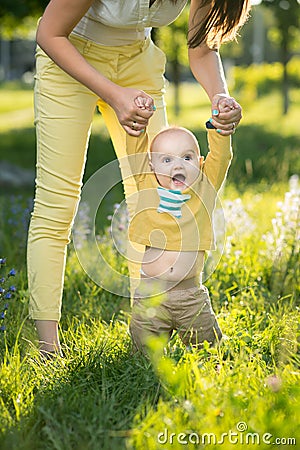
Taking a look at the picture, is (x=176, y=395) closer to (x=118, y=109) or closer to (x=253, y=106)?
(x=118, y=109)

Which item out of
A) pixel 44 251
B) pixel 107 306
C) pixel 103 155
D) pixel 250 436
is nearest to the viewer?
pixel 250 436

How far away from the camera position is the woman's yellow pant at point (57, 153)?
3076mm

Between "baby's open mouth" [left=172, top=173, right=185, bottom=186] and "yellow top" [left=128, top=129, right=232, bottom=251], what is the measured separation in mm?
34

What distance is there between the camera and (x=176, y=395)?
2340 mm

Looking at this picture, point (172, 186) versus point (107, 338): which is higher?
point (172, 186)

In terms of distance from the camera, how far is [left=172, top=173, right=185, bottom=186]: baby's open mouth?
2.94 metres

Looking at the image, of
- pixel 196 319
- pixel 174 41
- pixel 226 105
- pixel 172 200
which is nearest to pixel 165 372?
pixel 196 319

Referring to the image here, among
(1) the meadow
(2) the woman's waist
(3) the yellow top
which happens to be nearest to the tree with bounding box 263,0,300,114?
(1) the meadow

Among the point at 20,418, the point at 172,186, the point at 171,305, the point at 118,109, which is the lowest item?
the point at 20,418

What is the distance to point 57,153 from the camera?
3078 millimetres

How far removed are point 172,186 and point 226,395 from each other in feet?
2.88

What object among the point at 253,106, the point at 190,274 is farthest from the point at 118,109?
the point at 253,106

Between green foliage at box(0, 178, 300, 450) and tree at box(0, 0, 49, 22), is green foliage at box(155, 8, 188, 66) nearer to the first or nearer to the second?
tree at box(0, 0, 49, 22)

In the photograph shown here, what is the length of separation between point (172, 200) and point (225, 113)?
0.38 meters
